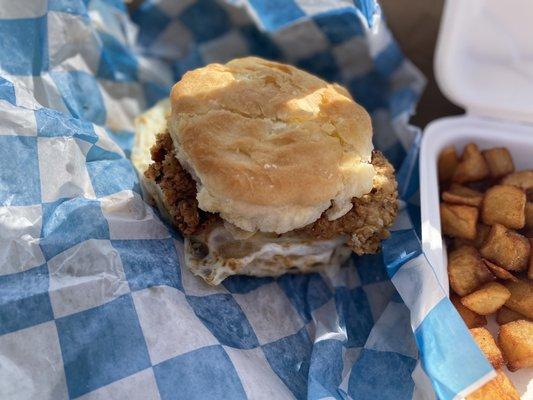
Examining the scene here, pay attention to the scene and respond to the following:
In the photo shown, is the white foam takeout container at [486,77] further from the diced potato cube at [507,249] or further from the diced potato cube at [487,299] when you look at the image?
the diced potato cube at [487,299]

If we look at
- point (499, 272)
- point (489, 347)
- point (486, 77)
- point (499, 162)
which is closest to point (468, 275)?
point (499, 272)

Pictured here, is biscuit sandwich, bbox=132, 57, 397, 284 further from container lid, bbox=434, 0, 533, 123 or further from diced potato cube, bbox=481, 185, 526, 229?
container lid, bbox=434, 0, 533, 123

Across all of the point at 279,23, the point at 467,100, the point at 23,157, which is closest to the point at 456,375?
the point at 467,100

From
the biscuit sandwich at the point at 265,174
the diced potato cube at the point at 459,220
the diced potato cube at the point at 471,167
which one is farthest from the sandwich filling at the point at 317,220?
the diced potato cube at the point at 471,167

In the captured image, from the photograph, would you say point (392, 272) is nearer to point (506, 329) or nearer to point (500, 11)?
point (506, 329)

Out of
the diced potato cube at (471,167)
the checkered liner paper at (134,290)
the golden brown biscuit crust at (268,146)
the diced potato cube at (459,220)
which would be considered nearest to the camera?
the checkered liner paper at (134,290)

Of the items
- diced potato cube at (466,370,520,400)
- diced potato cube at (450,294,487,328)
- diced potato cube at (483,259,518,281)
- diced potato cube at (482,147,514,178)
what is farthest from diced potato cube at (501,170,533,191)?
diced potato cube at (466,370,520,400)
